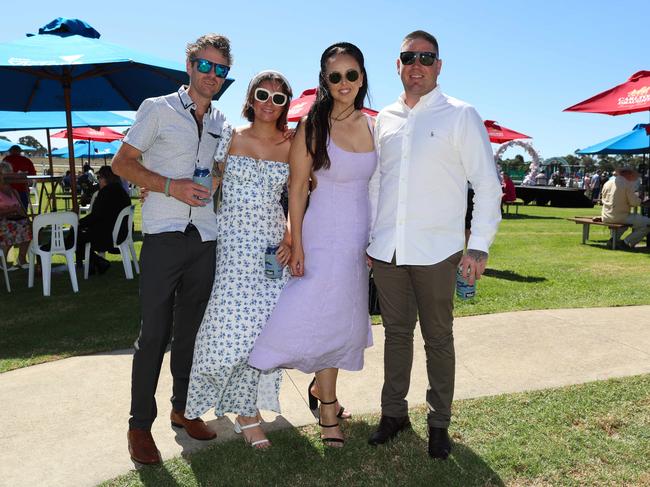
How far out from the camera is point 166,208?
321 cm

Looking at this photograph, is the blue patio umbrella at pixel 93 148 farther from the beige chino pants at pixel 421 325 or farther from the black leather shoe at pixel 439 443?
the black leather shoe at pixel 439 443

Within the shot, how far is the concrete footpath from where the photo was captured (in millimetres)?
3273

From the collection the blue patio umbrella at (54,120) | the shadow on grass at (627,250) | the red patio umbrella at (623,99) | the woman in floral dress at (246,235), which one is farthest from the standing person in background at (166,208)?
the shadow on grass at (627,250)

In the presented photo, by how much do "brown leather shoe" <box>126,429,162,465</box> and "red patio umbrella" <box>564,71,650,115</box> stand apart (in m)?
9.31

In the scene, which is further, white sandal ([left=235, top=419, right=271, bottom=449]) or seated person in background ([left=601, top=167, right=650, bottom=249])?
seated person in background ([left=601, top=167, right=650, bottom=249])

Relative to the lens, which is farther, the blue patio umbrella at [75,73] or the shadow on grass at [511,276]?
the shadow on grass at [511,276]

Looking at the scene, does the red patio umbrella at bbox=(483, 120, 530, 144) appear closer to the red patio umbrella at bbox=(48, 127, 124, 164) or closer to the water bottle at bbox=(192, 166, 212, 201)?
the red patio umbrella at bbox=(48, 127, 124, 164)

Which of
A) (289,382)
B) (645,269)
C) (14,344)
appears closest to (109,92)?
(14,344)

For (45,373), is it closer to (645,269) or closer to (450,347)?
(450,347)

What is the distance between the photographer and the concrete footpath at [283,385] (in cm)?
327

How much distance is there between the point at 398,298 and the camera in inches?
133

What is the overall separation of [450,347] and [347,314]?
1.96ft

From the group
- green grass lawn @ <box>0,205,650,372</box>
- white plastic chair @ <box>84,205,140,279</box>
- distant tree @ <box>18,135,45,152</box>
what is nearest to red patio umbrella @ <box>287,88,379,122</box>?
white plastic chair @ <box>84,205,140,279</box>

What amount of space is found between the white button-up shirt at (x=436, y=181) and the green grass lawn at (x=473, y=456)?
109cm
